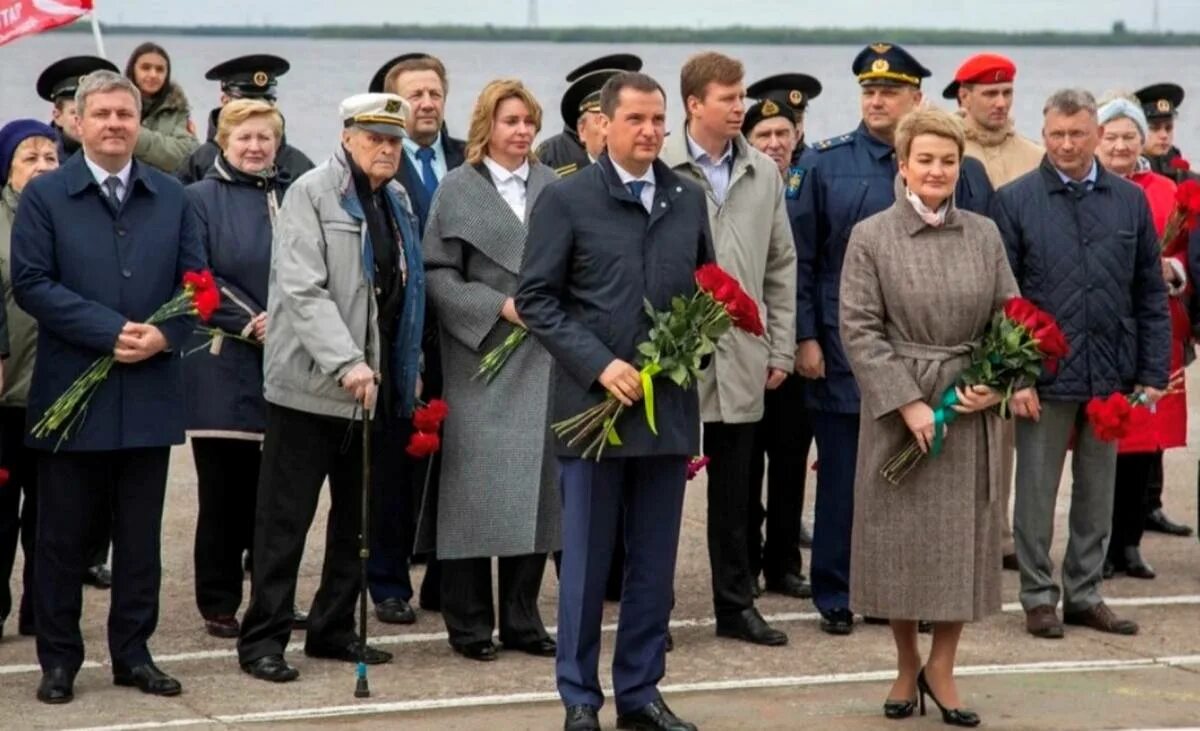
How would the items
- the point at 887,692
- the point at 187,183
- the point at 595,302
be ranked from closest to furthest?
the point at 595,302 < the point at 887,692 < the point at 187,183

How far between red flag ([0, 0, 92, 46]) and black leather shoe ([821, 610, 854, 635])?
5131 millimetres

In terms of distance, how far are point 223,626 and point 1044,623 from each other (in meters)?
3.07

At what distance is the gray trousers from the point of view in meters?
10.2

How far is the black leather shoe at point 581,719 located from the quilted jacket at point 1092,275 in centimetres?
262

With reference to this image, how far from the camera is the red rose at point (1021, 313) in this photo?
8.62m

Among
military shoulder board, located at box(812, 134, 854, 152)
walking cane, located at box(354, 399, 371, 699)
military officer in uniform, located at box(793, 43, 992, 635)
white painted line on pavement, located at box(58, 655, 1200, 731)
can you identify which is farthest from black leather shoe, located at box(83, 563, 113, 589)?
military shoulder board, located at box(812, 134, 854, 152)

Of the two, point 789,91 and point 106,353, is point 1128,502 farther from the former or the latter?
point 106,353

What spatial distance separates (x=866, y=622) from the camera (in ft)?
33.9

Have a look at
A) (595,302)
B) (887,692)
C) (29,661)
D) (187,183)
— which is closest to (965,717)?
(887,692)

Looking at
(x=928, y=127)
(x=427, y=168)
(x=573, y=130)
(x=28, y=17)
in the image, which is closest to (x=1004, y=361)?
(x=928, y=127)

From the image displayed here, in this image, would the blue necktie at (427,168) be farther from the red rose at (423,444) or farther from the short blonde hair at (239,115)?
the red rose at (423,444)

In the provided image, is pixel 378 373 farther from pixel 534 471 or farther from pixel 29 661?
pixel 29 661

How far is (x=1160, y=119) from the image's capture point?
13.7 m

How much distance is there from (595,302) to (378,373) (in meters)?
1.20
